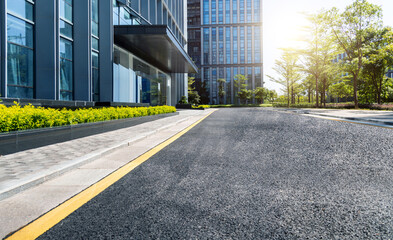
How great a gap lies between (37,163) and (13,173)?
2.20ft

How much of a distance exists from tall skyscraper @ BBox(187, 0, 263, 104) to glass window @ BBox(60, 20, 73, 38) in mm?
75881

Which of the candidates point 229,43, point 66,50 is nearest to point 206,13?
point 229,43

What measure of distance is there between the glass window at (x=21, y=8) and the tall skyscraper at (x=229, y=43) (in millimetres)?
78473

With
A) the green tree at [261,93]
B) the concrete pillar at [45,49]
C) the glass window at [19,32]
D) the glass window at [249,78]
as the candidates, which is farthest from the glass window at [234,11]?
the glass window at [19,32]

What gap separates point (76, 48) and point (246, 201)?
552 inches

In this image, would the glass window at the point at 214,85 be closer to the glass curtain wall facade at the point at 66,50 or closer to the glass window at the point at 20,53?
the glass curtain wall facade at the point at 66,50

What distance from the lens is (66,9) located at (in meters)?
12.9

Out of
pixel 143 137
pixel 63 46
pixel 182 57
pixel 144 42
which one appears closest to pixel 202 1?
pixel 182 57

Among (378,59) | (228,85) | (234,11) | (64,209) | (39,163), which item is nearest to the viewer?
(64,209)

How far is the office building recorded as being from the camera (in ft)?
32.3

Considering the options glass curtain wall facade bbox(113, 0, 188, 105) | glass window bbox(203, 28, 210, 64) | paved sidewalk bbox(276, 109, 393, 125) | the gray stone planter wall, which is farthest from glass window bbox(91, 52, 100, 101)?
glass window bbox(203, 28, 210, 64)

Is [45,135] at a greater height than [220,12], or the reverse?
[220,12]

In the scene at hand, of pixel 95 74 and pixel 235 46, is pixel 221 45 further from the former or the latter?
pixel 95 74

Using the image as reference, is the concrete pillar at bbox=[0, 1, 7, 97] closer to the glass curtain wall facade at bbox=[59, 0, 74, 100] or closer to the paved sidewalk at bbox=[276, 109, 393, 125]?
the glass curtain wall facade at bbox=[59, 0, 74, 100]
